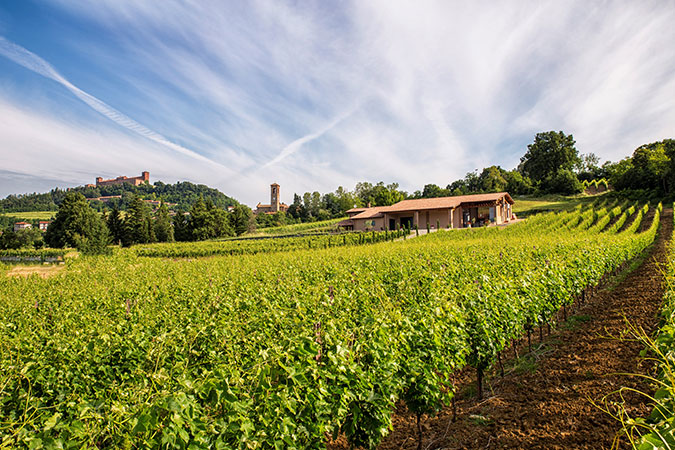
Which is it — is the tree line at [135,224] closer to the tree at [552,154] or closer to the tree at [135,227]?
the tree at [135,227]

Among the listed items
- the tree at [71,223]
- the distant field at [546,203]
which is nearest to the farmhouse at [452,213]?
the distant field at [546,203]

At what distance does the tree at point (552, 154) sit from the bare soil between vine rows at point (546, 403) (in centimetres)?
7427

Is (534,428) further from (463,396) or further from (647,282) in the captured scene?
(647,282)

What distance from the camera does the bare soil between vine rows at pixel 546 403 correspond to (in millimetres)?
3346

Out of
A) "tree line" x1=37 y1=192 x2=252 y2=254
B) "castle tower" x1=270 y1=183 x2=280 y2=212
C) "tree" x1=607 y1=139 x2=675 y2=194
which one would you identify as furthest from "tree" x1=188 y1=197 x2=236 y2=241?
"tree" x1=607 y1=139 x2=675 y2=194

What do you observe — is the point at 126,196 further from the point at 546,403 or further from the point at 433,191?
the point at 546,403

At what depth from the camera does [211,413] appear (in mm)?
2293

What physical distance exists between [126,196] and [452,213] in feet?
471

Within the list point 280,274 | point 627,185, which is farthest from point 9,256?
point 627,185

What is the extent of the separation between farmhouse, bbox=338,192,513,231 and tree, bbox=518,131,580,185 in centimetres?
4017

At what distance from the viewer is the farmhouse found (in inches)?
1414

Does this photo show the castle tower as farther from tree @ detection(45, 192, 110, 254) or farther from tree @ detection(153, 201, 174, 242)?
tree @ detection(45, 192, 110, 254)

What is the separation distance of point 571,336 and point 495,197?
32.2m

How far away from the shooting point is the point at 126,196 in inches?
5413
